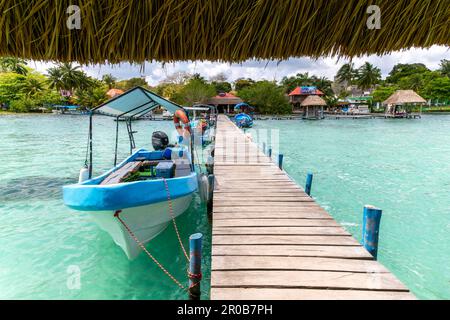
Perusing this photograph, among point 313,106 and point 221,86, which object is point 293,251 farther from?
point 221,86

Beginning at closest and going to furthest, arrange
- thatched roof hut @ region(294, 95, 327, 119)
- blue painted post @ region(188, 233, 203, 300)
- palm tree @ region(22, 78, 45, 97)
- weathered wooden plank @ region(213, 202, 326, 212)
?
1. blue painted post @ region(188, 233, 203, 300)
2. weathered wooden plank @ region(213, 202, 326, 212)
3. thatched roof hut @ region(294, 95, 327, 119)
4. palm tree @ region(22, 78, 45, 97)

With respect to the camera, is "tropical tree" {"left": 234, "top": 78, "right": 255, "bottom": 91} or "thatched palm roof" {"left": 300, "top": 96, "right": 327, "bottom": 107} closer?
"thatched palm roof" {"left": 300, "top": 96, "right": 327, "bottom": 107}

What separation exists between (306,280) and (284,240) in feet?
2.84

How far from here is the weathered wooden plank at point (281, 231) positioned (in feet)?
12.4

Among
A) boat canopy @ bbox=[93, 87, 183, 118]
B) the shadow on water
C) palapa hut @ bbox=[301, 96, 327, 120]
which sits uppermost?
palapa hut @ bbox=[301, 96, 327, 120]

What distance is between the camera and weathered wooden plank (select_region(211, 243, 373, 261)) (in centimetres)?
318

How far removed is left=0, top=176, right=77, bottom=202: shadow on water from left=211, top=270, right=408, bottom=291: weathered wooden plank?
7.95 meters

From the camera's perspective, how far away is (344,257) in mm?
3135

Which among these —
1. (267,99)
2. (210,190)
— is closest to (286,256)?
(210,190)

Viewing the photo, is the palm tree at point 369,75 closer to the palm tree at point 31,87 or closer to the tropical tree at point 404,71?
the tropical tree at point 404,71

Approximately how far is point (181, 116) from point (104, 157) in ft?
38.8

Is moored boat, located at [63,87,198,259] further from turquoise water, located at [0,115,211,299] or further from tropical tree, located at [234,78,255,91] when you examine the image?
tropical tree, located at [234,78,255,91]

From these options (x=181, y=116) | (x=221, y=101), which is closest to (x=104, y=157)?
(x=181, y=116)

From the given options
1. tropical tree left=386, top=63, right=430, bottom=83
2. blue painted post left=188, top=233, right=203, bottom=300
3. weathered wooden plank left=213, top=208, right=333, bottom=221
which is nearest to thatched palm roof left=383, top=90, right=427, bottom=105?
tropical tree left=386, top=63, right=430, bottom=83
